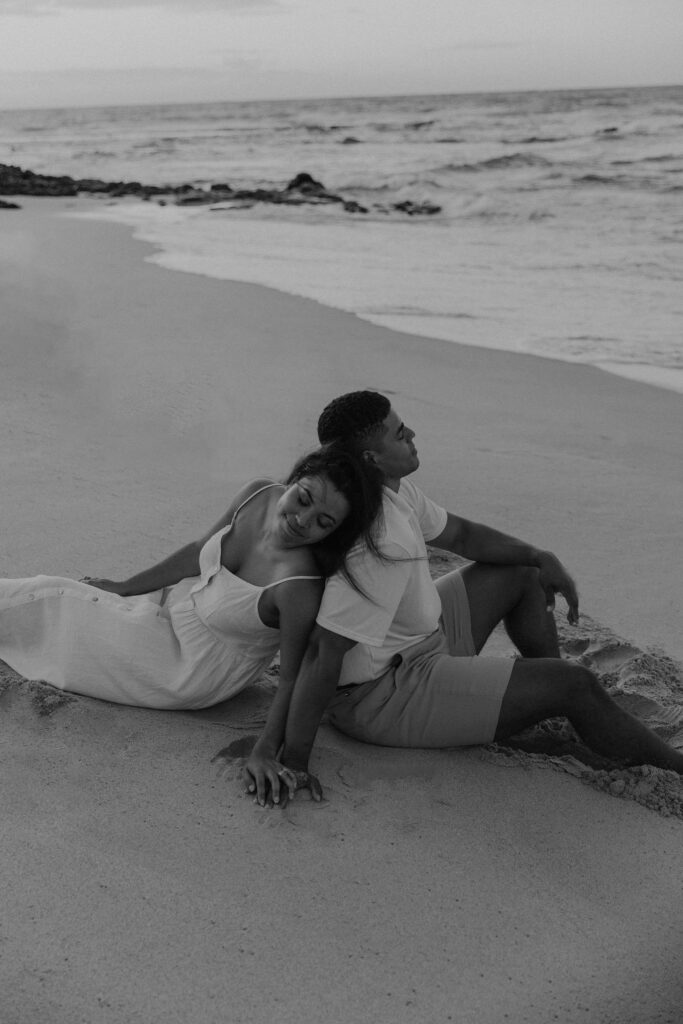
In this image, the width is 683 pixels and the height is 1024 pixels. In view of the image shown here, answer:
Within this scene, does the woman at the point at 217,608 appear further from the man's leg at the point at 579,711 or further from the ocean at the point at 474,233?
the ocean at the point at 474,233

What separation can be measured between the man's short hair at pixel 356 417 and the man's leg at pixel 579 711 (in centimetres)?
75

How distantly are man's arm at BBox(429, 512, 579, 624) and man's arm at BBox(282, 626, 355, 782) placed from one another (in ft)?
2.24

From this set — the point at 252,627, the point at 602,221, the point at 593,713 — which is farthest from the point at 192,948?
the point at 602,221

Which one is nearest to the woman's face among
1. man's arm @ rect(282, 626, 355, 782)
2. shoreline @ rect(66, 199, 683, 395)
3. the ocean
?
man's arm @ rect(282, 626, 355, 782)

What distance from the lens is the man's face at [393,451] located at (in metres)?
2.94

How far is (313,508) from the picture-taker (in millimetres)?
2643

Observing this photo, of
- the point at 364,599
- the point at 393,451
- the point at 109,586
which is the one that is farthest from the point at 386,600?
the point at 109,586

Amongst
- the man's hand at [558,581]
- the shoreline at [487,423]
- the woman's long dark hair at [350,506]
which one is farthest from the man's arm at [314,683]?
the shoreline at [487,423]

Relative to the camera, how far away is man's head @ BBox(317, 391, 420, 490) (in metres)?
2.92

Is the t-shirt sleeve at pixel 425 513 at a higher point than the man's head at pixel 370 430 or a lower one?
lower

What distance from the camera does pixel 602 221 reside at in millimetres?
14562

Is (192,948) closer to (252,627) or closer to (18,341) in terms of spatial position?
(252,627)

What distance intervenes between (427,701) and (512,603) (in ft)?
1.83

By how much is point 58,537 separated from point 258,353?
3.15 m
